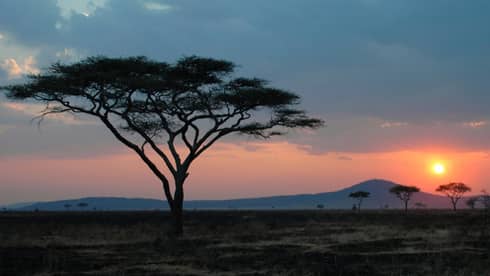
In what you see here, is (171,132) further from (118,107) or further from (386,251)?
(386,251)

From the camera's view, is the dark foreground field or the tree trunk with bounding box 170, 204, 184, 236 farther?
the tree trunk with bounding box 170, 204, 184, 236

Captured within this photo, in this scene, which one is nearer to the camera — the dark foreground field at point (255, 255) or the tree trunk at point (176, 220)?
the dark foreground field at point (255, 255)

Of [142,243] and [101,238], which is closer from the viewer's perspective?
[142,243]

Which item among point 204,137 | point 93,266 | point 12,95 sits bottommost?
point 93,266

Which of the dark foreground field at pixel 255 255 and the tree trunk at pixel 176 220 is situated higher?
the tree trunk at pixel 176 220

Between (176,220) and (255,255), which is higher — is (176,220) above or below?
above

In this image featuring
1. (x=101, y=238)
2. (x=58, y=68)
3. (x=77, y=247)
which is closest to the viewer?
(x=77, y=247)

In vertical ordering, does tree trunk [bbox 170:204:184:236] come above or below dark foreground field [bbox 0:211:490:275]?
above

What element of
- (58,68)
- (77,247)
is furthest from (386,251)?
(58,68)

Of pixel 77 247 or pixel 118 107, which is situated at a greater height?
pixel 118 107

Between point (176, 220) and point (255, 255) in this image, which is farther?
point (176, 220)

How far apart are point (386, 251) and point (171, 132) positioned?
14.7 m

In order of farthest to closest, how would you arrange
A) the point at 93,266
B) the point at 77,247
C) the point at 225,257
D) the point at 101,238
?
the point at 101,238 < the point at 77,247 < the point at 225,257 < the point at 93,266

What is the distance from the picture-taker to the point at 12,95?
1304 inches
